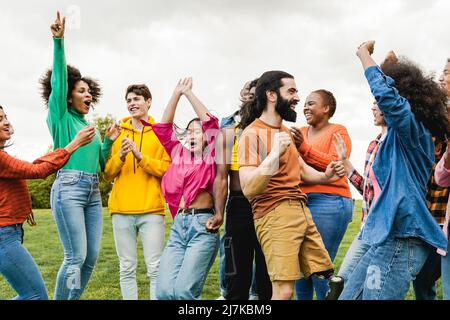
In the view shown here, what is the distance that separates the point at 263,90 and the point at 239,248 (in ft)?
4.21

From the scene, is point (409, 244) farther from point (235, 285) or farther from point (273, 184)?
point (235, 285)

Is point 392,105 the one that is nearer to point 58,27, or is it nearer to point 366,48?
point 366,48

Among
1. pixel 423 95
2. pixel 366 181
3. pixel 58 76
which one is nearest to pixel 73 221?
pixel 58 76

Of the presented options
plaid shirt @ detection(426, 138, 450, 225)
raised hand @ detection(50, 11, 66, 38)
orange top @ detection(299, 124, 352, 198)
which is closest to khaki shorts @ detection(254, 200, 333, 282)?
orange top @ detection(299, 124, 352, 198)

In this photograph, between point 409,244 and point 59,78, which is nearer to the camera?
point 409,244

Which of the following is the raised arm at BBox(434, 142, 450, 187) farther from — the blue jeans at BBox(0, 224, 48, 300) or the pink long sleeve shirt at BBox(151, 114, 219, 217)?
the blue jeans at BBox(0, 224, 48, 300)

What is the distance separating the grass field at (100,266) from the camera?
8.05 metres

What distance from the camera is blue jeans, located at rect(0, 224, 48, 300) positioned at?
4.36 metres

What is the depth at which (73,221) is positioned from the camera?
204 inches

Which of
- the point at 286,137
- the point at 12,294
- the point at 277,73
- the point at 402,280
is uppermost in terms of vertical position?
the point at 277,73

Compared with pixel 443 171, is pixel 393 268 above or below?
below

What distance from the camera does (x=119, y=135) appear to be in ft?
18.8
